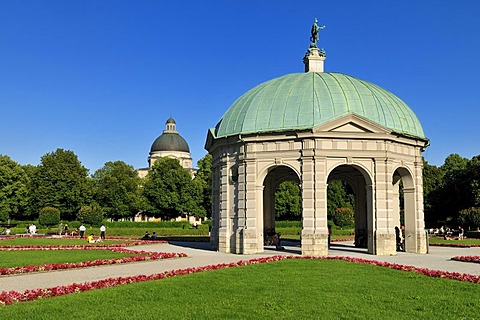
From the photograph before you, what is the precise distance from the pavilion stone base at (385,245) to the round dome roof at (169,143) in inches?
4318

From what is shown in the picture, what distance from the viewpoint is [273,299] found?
13375mm

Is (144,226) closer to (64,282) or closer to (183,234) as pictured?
(183,234)

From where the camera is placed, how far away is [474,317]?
11.4 metres

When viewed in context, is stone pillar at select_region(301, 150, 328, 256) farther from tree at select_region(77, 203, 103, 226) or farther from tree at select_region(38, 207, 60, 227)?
tree at select_region(38, 207, 60, 227)

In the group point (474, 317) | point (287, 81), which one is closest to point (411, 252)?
point (287, 81)

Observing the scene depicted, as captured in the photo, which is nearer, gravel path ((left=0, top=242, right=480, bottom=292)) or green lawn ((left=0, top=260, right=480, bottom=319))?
green lawn ((left=0, top=260, right=480, bottom=319))

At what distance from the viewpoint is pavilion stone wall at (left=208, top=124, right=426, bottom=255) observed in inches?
1134

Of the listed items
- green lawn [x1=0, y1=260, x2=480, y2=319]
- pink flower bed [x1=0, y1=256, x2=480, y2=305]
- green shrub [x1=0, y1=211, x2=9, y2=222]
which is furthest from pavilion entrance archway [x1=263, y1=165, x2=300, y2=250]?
green shrub [x1=0, y1=211, x2=9, y2=222]

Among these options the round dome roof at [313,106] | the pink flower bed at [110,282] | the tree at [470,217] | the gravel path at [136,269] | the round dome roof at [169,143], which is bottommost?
the gravel path at [136,269]

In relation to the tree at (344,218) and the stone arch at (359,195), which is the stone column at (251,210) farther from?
the tree at (344,218)

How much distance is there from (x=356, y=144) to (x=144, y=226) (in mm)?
43290

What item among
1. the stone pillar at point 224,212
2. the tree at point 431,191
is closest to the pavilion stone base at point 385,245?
the stone pillar at point 224,212

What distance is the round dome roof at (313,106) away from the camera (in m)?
29.9

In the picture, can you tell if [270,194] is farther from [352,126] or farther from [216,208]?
[352,126]
